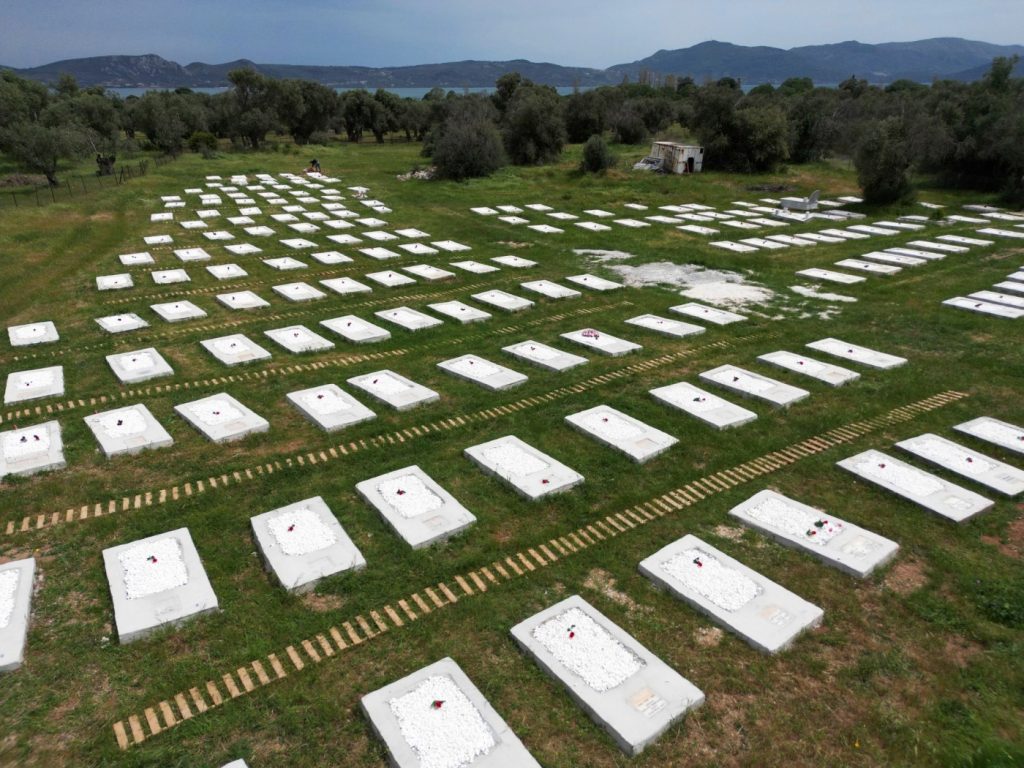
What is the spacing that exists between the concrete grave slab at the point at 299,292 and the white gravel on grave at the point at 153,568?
10.5 meters

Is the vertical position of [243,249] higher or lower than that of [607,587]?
higher

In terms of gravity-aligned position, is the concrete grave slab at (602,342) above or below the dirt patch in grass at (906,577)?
above

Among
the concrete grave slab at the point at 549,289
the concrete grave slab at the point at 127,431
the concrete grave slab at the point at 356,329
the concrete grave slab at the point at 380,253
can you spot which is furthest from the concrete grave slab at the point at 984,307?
the concrete grave slab at the point at 127,431

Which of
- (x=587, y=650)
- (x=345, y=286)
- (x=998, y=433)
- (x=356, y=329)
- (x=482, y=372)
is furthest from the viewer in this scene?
(x=345, y=286)

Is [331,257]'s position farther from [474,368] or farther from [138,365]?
[474,368]

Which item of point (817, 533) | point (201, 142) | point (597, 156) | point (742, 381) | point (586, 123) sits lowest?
point (817, 533)

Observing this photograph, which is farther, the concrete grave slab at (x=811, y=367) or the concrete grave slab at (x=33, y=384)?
the concrete grave slab at (x=811, y=367)

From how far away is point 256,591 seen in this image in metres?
6.95

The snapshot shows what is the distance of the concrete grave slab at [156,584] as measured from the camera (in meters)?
6.44

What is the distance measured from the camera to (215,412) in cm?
1078

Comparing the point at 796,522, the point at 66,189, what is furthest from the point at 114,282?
the point at 66,189

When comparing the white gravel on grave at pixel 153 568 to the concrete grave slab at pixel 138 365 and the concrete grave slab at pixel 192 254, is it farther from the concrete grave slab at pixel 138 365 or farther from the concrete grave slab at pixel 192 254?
the concrete grave slab at pixel 192 254

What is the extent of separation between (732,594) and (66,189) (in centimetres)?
4049

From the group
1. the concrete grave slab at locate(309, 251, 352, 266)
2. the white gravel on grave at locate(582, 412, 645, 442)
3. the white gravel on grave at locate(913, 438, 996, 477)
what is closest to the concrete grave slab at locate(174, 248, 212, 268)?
the concrete grave slab at locate(309, 251, 352, 266)
